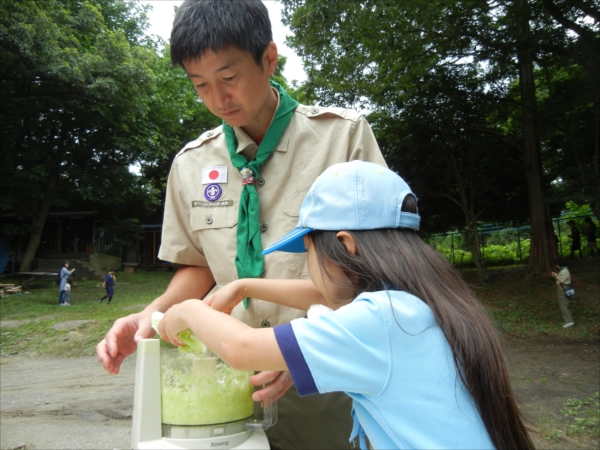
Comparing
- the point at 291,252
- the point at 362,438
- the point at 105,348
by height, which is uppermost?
the point at 291,252

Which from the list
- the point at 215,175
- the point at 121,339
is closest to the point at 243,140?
the point at 215,175

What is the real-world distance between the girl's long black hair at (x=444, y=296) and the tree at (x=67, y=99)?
14.5 meters

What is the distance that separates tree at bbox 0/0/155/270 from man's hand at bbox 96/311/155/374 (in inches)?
552

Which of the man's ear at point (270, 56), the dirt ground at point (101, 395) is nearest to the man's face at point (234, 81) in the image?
the man's ear at point (270, 56)

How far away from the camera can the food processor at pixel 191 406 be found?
1223mm

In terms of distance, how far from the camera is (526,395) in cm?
569

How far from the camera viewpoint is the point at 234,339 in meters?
1.19

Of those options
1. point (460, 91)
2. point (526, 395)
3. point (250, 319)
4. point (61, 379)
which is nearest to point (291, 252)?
point (250, 319)

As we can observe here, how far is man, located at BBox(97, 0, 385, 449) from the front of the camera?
1570mm

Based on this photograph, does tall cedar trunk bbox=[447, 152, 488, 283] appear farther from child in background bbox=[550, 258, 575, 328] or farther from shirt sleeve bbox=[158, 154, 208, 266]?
shirt sleeve bbox=[158, 154, 208, 266]

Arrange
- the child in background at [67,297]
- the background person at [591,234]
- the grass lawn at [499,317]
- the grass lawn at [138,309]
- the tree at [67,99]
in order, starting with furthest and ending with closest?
the background person at [591,234] → the tree at [67,99] → the child in background at [67,297] → the grass lawn at [138,309] → the grass lawn at [499,317]

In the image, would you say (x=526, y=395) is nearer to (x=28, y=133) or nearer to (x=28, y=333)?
(x=28, y=333)

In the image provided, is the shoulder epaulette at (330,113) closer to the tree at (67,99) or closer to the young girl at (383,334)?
the young girl at (383,334)

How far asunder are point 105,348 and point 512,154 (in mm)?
→ 14304
